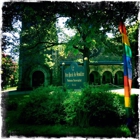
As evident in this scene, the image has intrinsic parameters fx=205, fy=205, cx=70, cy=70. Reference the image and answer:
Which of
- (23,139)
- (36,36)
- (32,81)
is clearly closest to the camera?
(23,139)

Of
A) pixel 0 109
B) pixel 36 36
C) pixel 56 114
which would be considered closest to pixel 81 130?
pixel 56 114

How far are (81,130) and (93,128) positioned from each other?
1.11 feet

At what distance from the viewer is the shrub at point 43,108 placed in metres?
5.73

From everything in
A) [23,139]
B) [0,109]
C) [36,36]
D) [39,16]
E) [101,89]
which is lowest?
[23,139]

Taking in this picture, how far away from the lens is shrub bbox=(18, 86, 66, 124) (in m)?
5.73

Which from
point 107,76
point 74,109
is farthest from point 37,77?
point 74,109

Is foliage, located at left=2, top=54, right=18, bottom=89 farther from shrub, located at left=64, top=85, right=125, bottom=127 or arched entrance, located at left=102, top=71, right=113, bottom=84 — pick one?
arched entrance, located at left=102, top=71, right=113, bottom=84

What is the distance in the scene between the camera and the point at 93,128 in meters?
5.19

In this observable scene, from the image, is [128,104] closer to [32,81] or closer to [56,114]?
[56,114]

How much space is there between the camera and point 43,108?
5914 millimetres

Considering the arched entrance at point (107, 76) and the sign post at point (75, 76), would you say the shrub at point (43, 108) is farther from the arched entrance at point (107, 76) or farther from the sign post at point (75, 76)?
the arched entrance at point (107, 76)

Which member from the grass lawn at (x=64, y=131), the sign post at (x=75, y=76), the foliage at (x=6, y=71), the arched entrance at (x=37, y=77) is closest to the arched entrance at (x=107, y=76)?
the arched entrance at (x=37, y=77)

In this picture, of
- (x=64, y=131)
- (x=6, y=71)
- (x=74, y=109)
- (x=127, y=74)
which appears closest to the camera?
(x=64, y=131)

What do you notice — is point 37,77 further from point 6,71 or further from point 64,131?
point 64,131
